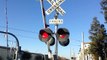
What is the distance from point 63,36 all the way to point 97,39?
172 feet

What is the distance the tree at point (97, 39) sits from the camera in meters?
64.3

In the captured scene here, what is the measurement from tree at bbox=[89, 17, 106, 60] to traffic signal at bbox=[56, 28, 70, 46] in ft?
170

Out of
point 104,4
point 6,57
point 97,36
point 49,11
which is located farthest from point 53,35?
point 97,36

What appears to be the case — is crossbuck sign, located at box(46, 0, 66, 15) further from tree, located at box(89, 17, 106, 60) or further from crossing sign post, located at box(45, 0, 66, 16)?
tree, located at box(89, 17, 106, 60)

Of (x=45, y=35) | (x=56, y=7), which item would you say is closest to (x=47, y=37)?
(x=45, y=35)

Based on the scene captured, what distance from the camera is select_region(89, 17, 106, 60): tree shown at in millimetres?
64312

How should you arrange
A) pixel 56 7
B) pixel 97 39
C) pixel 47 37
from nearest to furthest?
pixel 47 37, pixel 56 7, pixel 97 39

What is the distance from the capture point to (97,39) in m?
64.2

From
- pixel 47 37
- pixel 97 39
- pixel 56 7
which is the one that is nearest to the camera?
pixel 47 37

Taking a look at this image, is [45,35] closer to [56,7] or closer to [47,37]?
[47,37]

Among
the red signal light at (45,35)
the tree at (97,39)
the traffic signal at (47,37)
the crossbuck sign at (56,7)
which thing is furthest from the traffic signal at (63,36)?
the tree at (97,39)

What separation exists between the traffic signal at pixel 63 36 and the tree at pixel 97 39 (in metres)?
51.7

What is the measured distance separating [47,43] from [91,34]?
53376mm

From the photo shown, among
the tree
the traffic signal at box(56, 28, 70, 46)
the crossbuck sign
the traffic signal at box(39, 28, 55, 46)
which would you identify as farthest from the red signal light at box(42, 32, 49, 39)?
the tree
